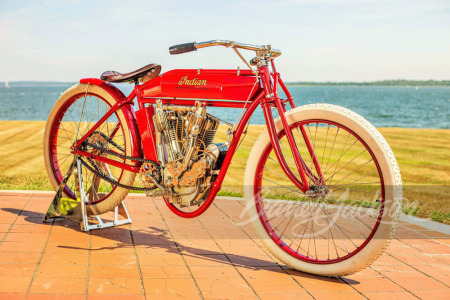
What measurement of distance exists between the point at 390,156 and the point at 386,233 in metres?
0.45

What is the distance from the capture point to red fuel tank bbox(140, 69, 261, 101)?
3.42m

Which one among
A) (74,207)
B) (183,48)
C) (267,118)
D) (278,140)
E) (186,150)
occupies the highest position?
(183,48)

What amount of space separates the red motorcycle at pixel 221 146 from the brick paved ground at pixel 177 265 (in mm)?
236

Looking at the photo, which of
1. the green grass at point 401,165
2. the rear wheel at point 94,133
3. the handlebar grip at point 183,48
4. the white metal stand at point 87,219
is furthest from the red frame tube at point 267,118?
the green grass at point 401,165

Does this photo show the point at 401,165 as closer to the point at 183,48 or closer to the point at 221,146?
the point at 221,146

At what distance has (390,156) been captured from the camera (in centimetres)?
300

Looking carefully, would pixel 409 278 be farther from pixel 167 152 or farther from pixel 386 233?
pixel 167 152

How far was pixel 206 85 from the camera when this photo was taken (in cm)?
351

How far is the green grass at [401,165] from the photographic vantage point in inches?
236

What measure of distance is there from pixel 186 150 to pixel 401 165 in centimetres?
720

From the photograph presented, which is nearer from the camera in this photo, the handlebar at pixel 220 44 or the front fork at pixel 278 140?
the front fork at pixel 278 140

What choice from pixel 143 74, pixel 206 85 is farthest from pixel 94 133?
pixel 206 85

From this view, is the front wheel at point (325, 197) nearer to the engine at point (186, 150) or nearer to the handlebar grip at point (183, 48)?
the engine at point (186, 150)

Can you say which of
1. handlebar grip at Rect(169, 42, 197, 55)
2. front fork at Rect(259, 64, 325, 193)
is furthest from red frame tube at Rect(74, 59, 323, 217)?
handlebar grip at Rect(169, 42, 197, 55)
